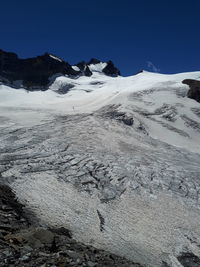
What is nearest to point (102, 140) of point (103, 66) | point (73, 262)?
point (73, 262)

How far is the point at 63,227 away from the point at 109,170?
8.94 meters

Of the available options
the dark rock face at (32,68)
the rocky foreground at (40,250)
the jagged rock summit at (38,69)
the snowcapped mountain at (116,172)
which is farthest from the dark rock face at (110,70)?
the rocky foreground at (40,250)

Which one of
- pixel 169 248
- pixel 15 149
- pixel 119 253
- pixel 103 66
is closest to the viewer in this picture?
pixel 119 253

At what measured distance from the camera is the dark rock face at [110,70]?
350 feet

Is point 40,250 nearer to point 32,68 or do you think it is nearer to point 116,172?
point 116,172

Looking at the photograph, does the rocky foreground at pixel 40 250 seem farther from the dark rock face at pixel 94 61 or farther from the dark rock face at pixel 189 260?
the dark rock face at pixel 94 61

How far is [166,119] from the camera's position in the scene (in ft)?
144

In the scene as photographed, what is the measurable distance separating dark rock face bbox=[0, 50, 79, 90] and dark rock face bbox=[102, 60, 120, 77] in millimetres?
12621

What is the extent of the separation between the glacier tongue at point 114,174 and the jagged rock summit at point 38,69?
1724 inches

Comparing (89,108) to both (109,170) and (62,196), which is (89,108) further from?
(62,196)

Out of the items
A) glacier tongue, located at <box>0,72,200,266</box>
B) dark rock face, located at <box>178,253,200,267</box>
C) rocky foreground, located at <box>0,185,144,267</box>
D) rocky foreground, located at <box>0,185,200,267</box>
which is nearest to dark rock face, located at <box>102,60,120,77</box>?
glacier tongue, located at <box>0,72,200,266</box>

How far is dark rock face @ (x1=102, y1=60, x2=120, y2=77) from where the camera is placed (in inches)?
4204

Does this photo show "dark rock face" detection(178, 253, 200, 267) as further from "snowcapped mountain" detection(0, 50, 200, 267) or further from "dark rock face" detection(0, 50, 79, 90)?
"dark rock face" detection(0, 50, 79, 90)

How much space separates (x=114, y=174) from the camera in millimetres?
25141
